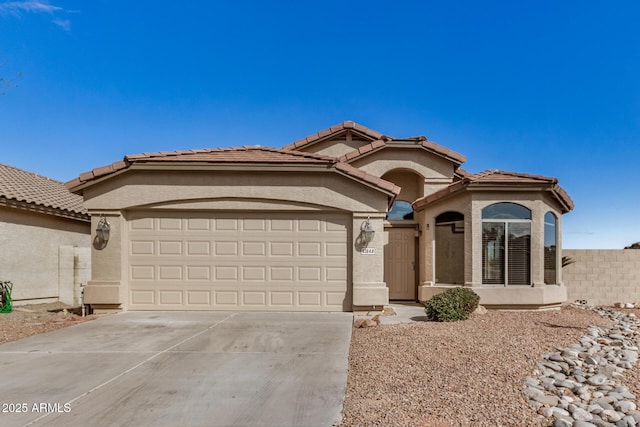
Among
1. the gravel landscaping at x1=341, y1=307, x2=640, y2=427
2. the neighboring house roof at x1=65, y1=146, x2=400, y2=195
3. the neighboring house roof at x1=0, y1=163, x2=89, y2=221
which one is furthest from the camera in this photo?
the neighboring house roof at x1=0, y1=163, x2=89, y2=221

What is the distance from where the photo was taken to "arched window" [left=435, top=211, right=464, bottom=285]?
38.6 ft

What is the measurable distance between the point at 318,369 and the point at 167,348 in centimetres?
271

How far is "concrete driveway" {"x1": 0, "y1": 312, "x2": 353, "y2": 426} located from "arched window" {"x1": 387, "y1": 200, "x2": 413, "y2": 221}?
19.4ft

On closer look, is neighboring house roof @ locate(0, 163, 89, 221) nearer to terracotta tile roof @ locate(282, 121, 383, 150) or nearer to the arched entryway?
terracotta tile roof @ locate(282, 121, 383, 150)

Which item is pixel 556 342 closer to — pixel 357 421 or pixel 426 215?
pixel 357 421

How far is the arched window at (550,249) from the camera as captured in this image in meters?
11.8

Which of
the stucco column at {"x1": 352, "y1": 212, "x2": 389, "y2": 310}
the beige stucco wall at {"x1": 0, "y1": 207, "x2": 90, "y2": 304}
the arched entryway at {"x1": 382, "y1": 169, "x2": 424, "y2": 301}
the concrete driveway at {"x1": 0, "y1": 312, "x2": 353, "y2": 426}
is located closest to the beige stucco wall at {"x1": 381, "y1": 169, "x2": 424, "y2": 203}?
the arched entryway at {"x1": 382, "y1": 169, "x2": 424, "y2": 301}

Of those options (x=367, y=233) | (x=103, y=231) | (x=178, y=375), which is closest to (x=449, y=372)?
(x=178, y=375)

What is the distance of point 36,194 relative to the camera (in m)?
14.3

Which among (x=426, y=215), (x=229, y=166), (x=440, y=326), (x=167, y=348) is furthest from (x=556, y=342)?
(x=229, y=166)

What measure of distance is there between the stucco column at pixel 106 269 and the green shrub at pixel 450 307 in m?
7.41

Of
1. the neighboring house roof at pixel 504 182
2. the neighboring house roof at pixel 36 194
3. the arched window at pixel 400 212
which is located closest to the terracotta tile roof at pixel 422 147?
the neighboring house roof at pixel 504 182

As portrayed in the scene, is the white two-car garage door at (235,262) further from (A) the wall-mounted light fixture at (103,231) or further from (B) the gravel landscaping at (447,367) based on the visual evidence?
(B) the gravel landscaping at (447,367)

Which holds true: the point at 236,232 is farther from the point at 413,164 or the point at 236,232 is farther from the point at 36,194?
the point at 36,194
